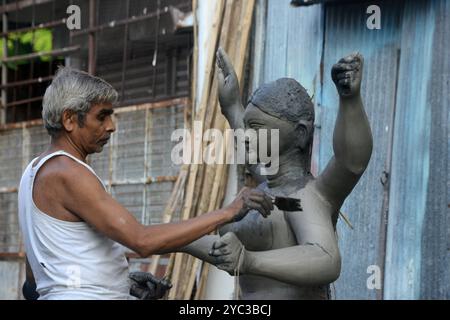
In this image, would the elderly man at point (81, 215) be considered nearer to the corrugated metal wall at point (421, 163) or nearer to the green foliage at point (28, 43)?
the corrugated metal wall at point (421, 163)

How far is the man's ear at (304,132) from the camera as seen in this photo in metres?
3.93

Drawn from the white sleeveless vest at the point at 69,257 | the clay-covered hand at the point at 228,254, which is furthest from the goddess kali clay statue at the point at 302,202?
the white sleeveless vest at the point at 69,257

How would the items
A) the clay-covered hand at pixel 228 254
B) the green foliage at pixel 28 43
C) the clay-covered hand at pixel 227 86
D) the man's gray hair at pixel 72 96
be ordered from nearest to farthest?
1. the clay-covered hand at pixel 228 254
2. the man's gray hair at pixel 72 96
3. the clay-covered hand at pixel 227 86
4. the green foliage at pixel 28 43


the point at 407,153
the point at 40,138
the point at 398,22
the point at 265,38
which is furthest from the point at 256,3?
the point at 40,138

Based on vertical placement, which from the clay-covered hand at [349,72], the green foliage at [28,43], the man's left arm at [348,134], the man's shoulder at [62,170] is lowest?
the man's shoulder at [62,170]

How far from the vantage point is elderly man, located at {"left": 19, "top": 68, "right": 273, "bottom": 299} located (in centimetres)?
345

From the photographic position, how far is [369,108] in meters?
6.88

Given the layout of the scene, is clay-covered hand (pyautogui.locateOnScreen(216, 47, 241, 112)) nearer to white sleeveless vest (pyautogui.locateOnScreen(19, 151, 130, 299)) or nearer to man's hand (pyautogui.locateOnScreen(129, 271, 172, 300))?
man's hand (pyautogui.locateOnScreen(129, 271, 172, 300))

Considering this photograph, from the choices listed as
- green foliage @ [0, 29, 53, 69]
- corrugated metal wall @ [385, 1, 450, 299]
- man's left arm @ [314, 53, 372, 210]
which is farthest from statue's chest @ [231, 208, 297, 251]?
green foliage @ [0, 29, 53, 69]

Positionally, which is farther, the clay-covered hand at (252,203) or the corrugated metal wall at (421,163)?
the corrugated metal wall at (421,163)

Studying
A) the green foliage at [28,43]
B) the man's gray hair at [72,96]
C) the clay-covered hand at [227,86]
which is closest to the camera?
the man's gray hair at [72,96]

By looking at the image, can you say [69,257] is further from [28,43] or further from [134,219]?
[28,43]

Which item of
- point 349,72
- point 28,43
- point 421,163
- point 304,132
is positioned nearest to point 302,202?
point 304,132
